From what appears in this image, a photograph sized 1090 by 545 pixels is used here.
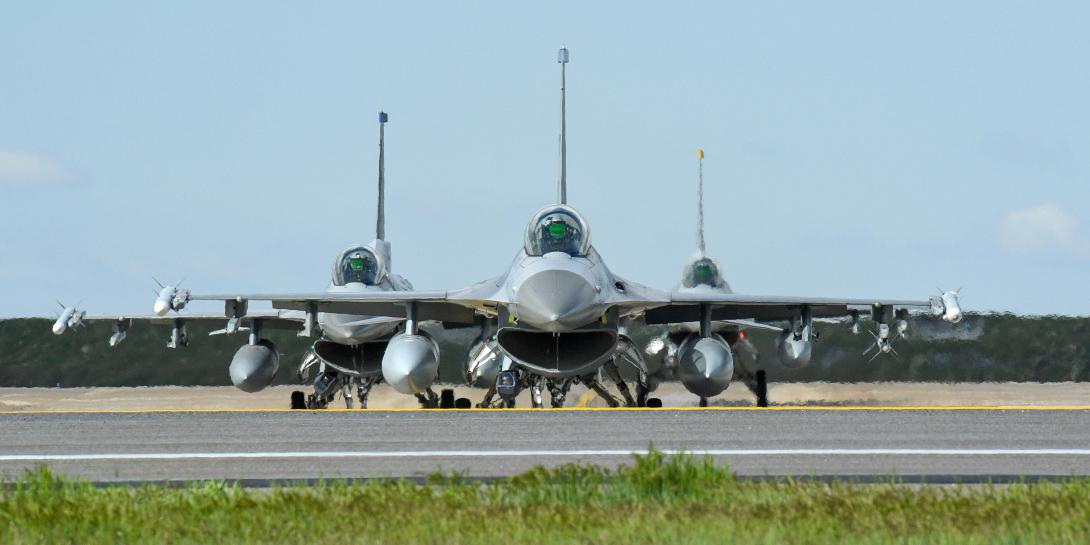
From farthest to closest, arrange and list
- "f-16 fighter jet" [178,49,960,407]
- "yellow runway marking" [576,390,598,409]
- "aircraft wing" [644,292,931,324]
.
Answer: "yellow runway marking" [576,390,598,409], "aircraft wing" [644,292,931,324], "f-16 fighter jet" [178,49,960,407]

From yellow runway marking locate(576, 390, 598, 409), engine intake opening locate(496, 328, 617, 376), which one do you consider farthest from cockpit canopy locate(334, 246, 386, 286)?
yellow runway marking locate(576, 390, 598, 409)

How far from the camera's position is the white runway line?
12438 millimetres

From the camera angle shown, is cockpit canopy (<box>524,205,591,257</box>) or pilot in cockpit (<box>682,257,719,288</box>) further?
pilot in cockpit (<box>682,257,719,288</box>)

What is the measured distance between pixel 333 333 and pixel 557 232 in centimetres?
802

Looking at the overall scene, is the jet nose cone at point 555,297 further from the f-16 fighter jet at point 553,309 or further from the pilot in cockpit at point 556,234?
the pilot in cockpit at point 556,234

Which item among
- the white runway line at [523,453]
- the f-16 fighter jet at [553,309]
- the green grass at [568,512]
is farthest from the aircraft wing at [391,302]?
the green grass at [568,512]

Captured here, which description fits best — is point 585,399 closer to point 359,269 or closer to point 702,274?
point 702,274

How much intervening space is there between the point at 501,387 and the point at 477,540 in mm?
17338

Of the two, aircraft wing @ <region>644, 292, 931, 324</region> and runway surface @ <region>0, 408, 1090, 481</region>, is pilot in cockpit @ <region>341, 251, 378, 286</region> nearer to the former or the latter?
aircraft wing @ <region>644, 292, 931, 324</region>

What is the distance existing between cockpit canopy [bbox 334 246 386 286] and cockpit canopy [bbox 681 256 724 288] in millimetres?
6981

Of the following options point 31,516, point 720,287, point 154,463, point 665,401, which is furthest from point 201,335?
point 31,516

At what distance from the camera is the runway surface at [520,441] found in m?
11.7

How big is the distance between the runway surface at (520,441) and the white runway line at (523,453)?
0.7 inches

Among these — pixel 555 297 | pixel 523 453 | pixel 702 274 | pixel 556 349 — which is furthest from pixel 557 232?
pixel 523 453
